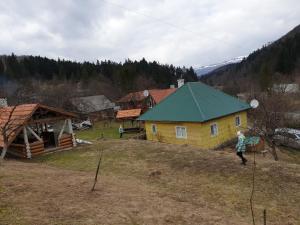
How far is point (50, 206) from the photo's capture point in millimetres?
8789

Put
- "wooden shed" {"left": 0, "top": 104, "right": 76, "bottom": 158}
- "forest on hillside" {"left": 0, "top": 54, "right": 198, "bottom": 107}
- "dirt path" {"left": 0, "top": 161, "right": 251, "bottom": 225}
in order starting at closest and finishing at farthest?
"dirt path" {"left": 0, "top": 161, "right": 251, "bottom": 225} → "wooden shed" {"left": 0, "top": 104, "right": 76, "bottom": 158} → "forest on hillside" {"left": 0, "top": 54, "right": 198, "bottom": 107}

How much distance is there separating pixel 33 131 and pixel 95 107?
40.9 metres

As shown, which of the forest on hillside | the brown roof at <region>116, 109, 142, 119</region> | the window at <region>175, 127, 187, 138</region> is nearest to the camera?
the window at <region>175, 127, 187, 138</region>

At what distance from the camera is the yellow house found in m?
25.9

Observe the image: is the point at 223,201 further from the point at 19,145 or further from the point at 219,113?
the point at 219,113

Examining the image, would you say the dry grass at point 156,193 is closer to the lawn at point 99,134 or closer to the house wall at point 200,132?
the house wall at point 200,132

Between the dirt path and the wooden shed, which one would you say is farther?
the wooden shed

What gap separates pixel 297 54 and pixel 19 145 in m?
89.2

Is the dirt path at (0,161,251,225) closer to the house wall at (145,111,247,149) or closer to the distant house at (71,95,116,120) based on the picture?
the house wall at (145,111,247,149)

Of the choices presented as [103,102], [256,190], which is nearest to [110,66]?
[103,102]

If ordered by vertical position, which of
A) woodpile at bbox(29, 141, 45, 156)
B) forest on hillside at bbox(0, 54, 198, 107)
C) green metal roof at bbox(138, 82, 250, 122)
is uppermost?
forest on hillside at bbox(0, 54, 198, 107)

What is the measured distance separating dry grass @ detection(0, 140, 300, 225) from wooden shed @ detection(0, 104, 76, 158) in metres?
4.02

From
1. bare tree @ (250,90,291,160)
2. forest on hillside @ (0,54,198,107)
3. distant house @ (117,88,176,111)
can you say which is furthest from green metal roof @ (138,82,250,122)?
forest on hillside @ (0,54,198,107)

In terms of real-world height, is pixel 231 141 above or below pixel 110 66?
below
